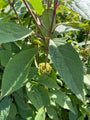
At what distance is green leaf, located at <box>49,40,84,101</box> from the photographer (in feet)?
1.76

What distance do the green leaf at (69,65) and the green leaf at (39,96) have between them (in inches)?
12.2

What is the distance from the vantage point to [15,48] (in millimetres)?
1030

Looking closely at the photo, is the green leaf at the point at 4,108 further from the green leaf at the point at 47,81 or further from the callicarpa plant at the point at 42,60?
the green leaf at the point at 47,81

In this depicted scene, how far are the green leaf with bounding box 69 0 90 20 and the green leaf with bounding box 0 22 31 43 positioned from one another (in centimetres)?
19

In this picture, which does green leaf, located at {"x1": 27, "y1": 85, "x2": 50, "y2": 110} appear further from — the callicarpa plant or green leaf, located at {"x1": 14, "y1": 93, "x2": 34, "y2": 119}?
green leaf, located at {"x1": 14, "y1": 93, "x2": 34, "y2": 119}

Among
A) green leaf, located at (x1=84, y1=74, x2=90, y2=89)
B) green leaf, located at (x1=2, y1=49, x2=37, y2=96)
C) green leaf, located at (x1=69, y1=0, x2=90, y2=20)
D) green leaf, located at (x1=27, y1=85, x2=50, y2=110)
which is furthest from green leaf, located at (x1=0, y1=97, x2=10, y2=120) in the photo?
green leaf, located at (x1=69, y1=0, x2=90, y2=20)

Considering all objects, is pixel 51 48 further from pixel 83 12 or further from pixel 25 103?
pixel 25 103

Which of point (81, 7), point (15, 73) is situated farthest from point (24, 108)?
point (81, 7)

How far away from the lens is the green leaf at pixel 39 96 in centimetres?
82

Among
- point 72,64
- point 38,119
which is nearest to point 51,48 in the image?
point 72,64

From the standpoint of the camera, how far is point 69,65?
589 millimetres

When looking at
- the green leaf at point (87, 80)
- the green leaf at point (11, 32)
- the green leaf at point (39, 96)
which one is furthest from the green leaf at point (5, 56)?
the green leaf at point (87, 80)

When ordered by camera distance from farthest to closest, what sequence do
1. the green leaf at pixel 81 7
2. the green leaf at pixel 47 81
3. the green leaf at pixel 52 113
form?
the green leaf at pixel 52 113, the green leaf at pixel 47 81, the green leaf at pixel 81 7

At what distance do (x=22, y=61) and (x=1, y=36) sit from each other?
7.5 inches
